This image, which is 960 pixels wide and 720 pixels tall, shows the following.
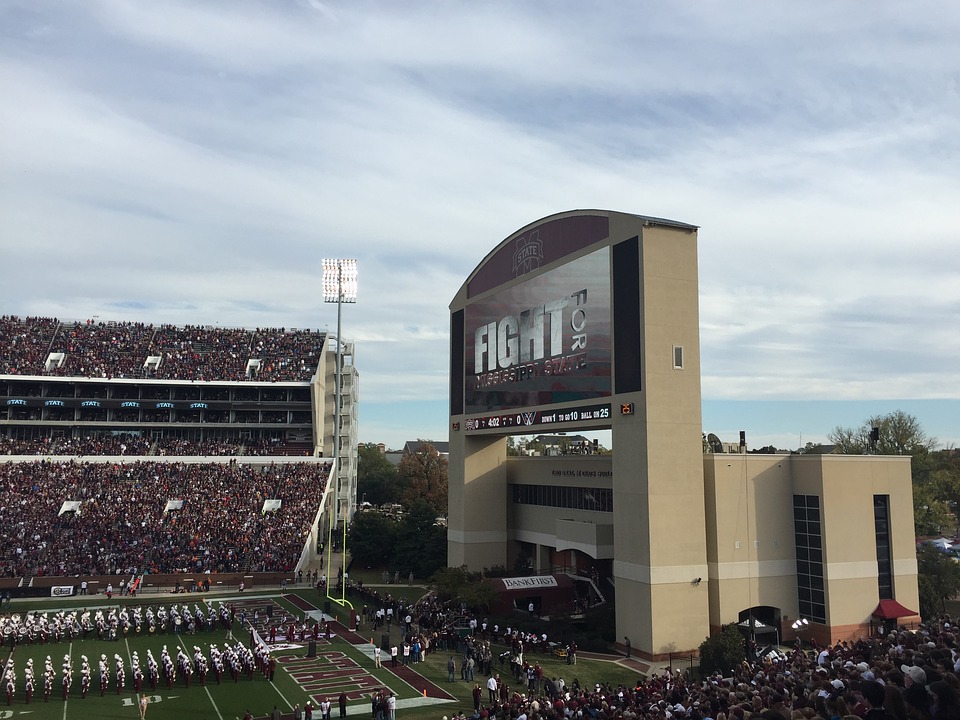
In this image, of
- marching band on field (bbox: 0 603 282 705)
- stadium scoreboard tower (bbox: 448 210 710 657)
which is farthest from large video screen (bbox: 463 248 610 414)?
marching band on field (bbox: 0 603 282 705)

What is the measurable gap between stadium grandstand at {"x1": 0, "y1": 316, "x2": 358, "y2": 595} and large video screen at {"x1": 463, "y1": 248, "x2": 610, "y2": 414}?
46.8 ft

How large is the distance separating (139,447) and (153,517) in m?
12.5

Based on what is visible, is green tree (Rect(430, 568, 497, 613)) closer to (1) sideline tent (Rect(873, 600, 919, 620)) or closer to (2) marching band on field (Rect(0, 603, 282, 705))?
(2) marching band on field (Rect(0, 603, 282, 705))

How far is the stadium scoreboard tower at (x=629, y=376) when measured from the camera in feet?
105

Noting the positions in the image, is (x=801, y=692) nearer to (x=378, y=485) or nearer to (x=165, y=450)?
(x=165, y=450)

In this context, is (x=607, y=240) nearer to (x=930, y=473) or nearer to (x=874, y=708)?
(x=874, y=708)

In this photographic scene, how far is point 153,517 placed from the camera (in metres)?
54.5

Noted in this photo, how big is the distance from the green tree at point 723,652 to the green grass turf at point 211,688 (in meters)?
2.63

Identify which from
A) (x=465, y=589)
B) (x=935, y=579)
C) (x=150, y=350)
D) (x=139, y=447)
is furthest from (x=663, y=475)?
(x=150, y=350)

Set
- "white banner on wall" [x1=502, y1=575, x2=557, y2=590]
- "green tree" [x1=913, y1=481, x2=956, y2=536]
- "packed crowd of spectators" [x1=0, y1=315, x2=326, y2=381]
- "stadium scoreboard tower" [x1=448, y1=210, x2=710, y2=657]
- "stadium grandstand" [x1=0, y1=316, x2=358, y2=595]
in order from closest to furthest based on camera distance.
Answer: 1. "stadium scoreboard tower" [x1=448, y1=210, x2=710, y2=657]
2. "white banner on wall" [x1=502, y1=575, x2=557, y2=590]
3. "stadium grandstand" [x1=0, y1=316, x2=358, y2=595]
4. "green tree" [x1=913, y1=481, x2=956, y2=536]
5. "packed crowd of spectators" [x1=0, y1=315, x2=326, y2=381]

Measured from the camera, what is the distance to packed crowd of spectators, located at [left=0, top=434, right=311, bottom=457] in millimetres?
62969

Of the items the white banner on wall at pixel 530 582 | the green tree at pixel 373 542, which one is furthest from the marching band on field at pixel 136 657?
the green tree at pixel 373 542

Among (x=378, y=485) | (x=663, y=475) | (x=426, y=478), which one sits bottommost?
(x=378, y=485)

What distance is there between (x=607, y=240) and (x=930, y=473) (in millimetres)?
42925
